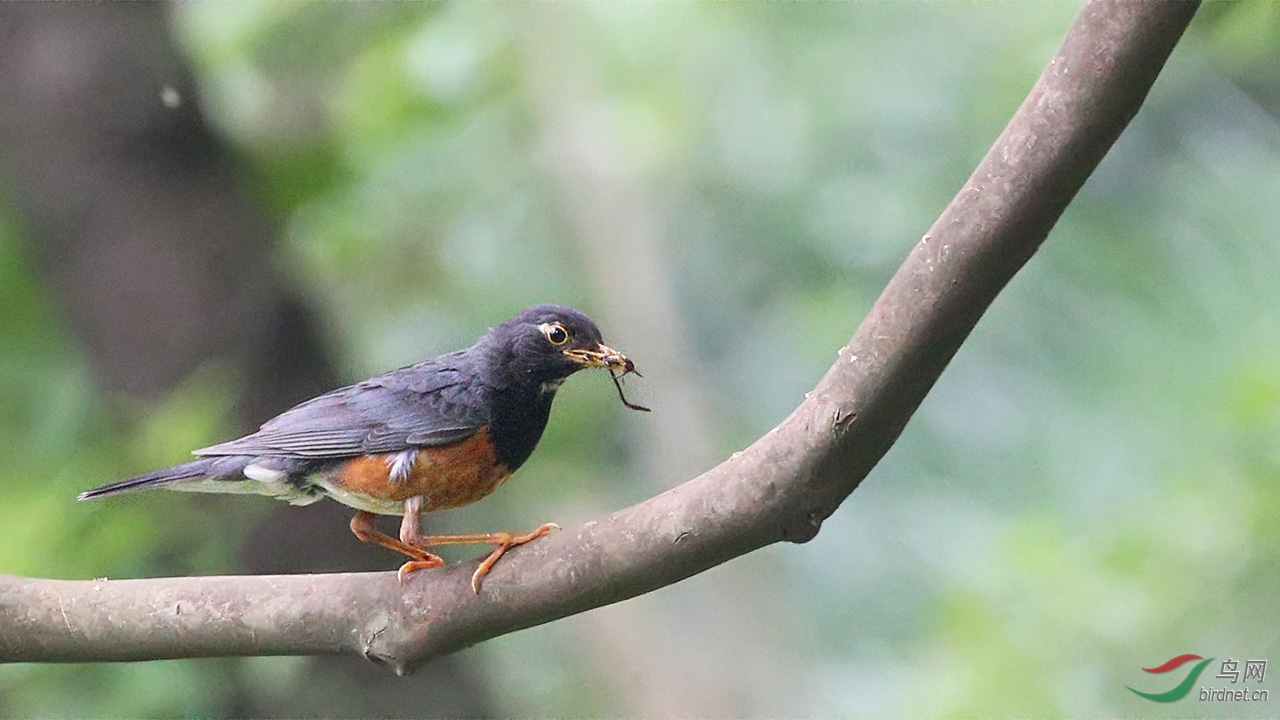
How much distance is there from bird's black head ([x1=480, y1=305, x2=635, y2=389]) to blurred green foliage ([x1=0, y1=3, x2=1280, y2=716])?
1.64 metres

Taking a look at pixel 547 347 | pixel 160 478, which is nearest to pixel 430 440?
Answer: pixel 547 347

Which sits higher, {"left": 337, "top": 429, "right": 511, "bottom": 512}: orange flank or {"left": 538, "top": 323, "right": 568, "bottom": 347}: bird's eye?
{"left": 538, "top": 323, "right": 568, "bottom": 347}: bird's eye

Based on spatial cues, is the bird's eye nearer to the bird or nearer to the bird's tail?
the bird

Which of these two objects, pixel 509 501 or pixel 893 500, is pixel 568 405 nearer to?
pixel 509 501

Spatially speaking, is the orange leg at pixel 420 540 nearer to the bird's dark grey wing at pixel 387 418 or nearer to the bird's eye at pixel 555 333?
the bird's dark grey wing at pixel 387 418

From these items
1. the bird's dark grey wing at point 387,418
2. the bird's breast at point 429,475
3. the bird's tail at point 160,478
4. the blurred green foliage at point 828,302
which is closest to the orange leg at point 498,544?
the bird's breast at point 429,475

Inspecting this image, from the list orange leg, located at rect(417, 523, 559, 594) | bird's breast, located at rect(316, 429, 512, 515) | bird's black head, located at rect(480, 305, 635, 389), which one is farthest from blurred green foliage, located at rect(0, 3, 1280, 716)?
orange leg, located at rect(417, 523, 559, 594)

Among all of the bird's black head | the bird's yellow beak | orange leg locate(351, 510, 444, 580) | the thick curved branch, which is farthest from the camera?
the bird's black head

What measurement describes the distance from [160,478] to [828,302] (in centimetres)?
344

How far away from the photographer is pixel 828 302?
6078 millimetres

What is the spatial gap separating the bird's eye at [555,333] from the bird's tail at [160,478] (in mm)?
1104

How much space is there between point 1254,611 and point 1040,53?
275 centimetres

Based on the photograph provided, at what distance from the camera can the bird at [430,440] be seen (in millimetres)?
3736

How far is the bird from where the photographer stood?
374 centimetres
